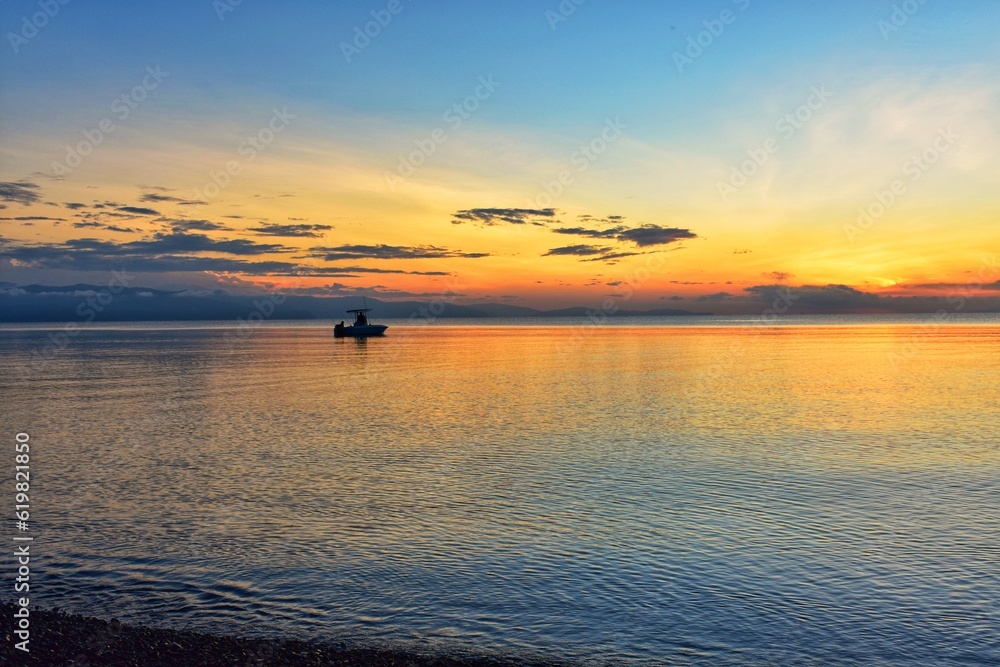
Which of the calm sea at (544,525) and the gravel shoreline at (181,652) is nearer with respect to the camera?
the gravel shoreline at (181,652)

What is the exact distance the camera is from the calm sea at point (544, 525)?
16.3 metres

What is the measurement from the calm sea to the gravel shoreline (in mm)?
591

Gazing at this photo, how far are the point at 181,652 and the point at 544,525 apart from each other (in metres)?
12.0

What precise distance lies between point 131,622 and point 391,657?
5970 mm

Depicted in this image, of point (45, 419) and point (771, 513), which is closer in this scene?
point (771, 513)

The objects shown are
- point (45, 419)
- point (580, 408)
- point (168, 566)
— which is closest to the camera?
point (168, 566)

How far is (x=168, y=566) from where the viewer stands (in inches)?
788

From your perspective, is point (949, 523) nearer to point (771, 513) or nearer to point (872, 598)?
point (771, 513)

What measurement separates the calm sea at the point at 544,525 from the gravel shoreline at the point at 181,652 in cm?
59

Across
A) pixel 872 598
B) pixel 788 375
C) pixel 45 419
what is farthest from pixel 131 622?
pixel 788 375

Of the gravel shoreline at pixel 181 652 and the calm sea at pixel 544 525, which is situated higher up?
the gravel shoreline at pixel 181 652

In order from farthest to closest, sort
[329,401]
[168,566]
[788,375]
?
[788,375] < [329,401] < [168,566]

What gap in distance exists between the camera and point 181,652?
1435 centimetres

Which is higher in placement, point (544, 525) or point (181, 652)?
point (181, 652)
